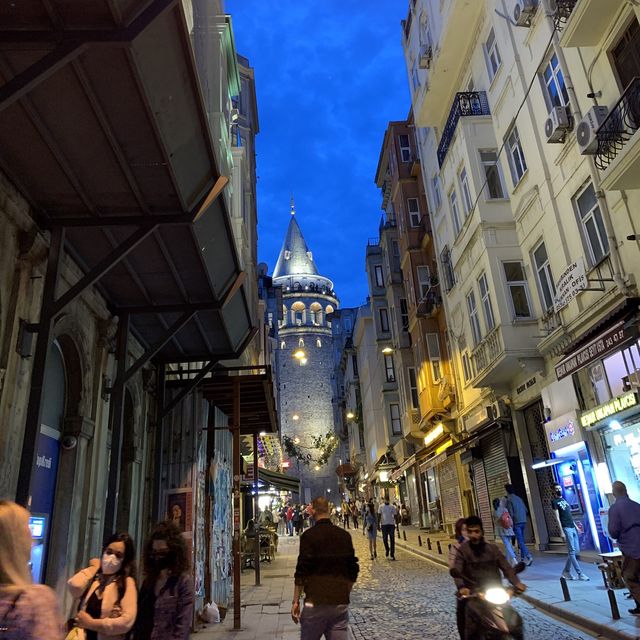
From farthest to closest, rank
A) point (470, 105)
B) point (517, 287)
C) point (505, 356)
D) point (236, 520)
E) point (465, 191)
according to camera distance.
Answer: point (465, 191), point (470, 105), point (517, 287), point (505, 356), point (236, 520)

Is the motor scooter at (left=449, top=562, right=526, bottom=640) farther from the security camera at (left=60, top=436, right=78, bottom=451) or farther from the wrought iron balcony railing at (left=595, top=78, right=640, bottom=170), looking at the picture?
the wrought iron balcony railing at (left=595, top=78, right=640, bottom=170)

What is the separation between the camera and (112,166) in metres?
5.86

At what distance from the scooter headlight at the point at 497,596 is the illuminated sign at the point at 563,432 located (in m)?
8.85

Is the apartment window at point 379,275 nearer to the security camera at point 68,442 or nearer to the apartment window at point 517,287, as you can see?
the apartment window at point 517,287

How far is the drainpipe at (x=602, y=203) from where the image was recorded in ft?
35.8

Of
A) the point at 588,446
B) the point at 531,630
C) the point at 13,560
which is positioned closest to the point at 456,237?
the point at 588,446

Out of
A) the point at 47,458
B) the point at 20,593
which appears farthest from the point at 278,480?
the point at 20,593

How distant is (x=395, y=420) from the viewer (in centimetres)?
4034

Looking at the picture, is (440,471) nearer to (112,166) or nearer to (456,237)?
(456,237)

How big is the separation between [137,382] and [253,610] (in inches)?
192

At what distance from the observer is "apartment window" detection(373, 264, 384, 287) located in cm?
4282

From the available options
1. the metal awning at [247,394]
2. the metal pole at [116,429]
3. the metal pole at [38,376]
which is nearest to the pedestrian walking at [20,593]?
the metal pole at [38,376]

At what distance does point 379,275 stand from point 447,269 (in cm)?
2028

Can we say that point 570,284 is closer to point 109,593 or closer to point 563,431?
point 563,431
